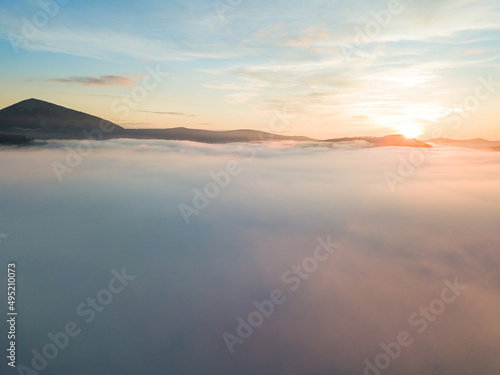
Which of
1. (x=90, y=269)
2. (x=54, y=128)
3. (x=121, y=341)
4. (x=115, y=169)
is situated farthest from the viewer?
(x=54, y=128)

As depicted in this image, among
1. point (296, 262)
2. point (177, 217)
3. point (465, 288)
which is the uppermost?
point (465, 288)

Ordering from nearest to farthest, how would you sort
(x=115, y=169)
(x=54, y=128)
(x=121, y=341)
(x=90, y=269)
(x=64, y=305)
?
(x=121, y=341), (x=64, y=305), (x=90, y=269), (x=115, y=169), (x=54, y=128)

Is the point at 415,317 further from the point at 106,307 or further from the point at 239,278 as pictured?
the point at 106,307

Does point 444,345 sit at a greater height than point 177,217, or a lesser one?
greater

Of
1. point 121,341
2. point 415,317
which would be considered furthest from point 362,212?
point 121,341

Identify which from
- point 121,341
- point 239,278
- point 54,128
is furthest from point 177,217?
point 54,128

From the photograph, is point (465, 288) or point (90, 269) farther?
point (90, 269)
